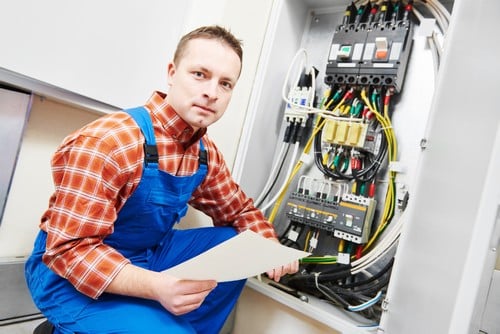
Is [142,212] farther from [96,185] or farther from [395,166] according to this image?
[395,166]

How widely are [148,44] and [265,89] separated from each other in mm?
468

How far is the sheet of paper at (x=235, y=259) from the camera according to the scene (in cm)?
67

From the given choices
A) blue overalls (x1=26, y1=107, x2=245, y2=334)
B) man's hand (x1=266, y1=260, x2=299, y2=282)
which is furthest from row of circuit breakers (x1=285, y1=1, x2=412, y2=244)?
blue overalls (x1=26, y1=107, x2=245, y2=334)

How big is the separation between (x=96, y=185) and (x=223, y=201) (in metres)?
0.47

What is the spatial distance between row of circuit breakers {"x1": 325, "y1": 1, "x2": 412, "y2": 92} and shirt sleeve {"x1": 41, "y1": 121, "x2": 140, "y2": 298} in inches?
36.0

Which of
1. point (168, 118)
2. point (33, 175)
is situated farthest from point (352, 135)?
point (33, 175)

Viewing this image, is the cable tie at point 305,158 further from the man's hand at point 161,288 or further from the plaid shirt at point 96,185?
the man's hand at point 161,288

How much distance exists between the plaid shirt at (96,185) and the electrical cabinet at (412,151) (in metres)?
0.49

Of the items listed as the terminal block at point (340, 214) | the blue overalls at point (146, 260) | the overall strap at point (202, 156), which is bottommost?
the blue overalls at point (146, 260)

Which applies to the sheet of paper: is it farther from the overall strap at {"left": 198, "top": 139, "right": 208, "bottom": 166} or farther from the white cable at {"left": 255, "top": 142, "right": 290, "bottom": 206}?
the white cable at {"left": 255, "top": 142, "right": 290, "bottom": 206}

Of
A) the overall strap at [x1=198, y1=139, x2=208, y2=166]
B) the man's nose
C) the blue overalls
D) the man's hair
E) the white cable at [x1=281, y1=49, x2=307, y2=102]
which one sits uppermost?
the white cable at [x1=281, y1=49, x2=307, y2=102]

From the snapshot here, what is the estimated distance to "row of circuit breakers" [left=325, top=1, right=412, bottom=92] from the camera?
1.26 metres

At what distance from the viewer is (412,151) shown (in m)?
1.27

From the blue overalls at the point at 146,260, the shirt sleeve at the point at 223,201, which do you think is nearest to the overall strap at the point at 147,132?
the blue overalls at the point at 146,260
